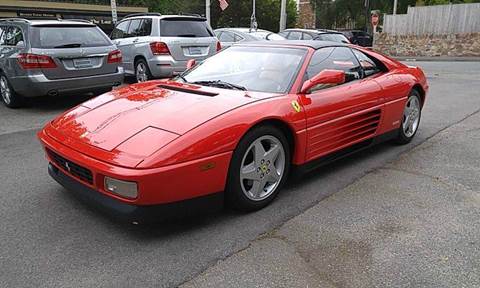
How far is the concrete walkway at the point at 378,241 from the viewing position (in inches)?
99.4

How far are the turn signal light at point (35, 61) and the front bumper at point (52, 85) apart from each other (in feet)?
0.52

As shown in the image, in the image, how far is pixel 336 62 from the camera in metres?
4.33

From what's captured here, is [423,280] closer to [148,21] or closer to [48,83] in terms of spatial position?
[48,83]

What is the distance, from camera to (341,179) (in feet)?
13.4

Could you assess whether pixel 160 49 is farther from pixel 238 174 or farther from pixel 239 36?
pixel 238 174

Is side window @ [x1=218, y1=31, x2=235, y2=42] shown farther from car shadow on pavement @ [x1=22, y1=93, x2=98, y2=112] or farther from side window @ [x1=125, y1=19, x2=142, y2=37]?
car shadow on pavement @ [x1=22, y1=93, x2=98, y2=112]

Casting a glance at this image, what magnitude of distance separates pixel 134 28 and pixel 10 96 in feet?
11.7

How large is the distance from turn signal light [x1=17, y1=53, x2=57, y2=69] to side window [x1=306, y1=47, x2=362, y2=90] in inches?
185

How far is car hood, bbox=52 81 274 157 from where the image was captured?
9.62ft

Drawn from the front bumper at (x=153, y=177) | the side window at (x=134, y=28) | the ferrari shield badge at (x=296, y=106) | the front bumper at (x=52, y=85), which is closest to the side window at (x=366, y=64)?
the ferrari shield badge at (x=296, y=106)

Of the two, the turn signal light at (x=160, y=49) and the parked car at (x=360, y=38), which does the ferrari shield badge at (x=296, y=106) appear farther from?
the parked car at (x=360, y=38)

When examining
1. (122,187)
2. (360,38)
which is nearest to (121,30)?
(122,187)

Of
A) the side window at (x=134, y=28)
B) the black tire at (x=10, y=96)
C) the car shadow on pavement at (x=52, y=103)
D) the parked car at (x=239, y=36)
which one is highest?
the side window at (x=134, y=28)

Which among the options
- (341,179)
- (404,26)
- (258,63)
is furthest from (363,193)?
(404,26)
